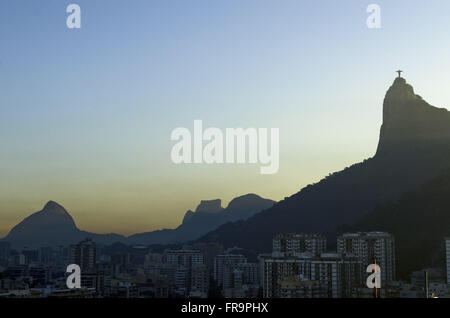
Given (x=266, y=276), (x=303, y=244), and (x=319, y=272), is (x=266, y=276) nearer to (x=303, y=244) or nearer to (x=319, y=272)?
(x=319, y=272)

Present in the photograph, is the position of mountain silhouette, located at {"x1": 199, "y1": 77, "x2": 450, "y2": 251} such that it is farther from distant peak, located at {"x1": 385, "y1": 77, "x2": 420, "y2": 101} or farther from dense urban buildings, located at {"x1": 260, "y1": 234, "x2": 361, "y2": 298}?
dense urban buildings, located at {"x1": 260, "y1": 234, "x2": 361, "y2": 298}

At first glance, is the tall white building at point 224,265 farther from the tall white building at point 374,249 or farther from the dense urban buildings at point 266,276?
the tall white building at point 374,249

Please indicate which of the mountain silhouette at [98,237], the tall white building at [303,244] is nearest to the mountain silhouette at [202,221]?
the mountain silhouette at [98,237]

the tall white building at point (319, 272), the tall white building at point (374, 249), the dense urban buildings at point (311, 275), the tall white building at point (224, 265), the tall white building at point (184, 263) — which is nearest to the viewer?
the dense urban buildings at point (311, 275)

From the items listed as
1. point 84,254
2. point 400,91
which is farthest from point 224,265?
point 400,91

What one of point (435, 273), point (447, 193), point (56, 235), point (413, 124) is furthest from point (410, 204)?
point (56, 235)
